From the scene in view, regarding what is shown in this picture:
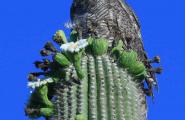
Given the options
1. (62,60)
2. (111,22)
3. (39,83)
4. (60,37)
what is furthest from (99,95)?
(111,22)

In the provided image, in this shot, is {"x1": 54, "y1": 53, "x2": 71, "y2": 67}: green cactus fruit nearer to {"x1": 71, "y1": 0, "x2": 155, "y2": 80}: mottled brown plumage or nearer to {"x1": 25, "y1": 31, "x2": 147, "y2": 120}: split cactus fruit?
{"x1": 25, "y1": 31, "x2": 147, "y2": 120}: split cactus fruit

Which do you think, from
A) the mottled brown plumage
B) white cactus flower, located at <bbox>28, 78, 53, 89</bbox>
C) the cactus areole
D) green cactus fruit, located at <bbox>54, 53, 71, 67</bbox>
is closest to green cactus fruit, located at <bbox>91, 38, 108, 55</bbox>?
the cactus areole

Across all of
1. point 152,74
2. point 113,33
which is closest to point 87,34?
point 113,33

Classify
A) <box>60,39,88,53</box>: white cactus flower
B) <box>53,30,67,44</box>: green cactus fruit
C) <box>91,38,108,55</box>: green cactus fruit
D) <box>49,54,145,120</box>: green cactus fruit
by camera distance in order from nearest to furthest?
<box>49,54,145,120</box>: green cactus fruit
<box>60,39,88,53</box>: white cactus flower
<box>91,38,108,55</box>: green cactus fruit
<box>53,30,67,44</box>: green cactus fruit

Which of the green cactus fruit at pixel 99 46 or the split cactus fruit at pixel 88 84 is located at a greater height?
the green cactus fruit at pixel 99 46

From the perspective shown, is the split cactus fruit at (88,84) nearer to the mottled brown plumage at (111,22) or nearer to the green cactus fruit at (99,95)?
the green cactus fruit at (99,95)

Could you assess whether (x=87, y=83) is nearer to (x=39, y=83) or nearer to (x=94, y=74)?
(x=94, y=74)

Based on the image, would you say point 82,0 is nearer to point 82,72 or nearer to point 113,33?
point 113,33

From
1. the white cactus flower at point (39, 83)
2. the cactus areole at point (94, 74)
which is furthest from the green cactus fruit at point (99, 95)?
the white cactus flower at point (39, 83)

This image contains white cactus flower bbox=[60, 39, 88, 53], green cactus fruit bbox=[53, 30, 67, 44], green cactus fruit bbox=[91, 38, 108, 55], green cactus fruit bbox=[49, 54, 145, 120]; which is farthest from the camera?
green cactus fruit bbox=[53, 30, 67, 44]
